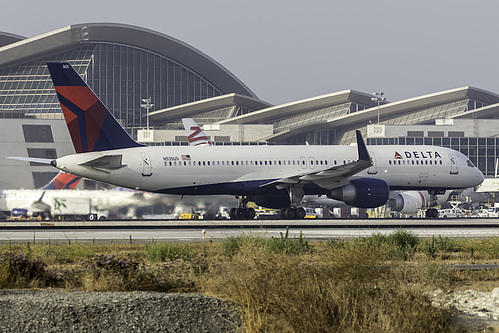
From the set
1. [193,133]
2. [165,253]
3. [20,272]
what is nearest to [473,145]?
[193,133]

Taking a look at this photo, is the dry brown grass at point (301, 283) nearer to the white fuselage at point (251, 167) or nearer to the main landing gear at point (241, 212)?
the white fuselage at point (251, 167)

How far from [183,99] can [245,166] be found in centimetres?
8561

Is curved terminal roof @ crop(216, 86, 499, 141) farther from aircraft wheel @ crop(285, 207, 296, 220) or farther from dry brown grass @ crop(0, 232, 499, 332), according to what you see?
dry brown grass @ crop(0, 232, 499, 332)

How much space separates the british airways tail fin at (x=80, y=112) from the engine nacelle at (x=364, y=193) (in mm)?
14027

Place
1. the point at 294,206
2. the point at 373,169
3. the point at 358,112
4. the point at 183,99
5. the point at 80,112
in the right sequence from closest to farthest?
the point at 80,112 → the point at 294,206 → the point at 373,169 → the point at 358,112 → the point at 183,99

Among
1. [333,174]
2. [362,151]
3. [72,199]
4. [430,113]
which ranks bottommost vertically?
[72,199]

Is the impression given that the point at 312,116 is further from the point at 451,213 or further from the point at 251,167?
the point at 251,167

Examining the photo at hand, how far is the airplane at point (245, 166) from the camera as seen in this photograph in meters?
40.1

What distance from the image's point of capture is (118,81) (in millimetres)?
122812

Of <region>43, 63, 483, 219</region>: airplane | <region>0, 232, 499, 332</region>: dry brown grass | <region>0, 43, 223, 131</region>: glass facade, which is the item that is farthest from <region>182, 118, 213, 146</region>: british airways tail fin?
<region>0, 232, 499, 332</region>: dry brown grass

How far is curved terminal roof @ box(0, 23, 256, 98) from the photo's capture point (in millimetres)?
114812

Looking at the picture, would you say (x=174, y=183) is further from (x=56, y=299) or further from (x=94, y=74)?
(x=94, y=74)

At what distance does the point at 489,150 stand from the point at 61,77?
73257 millimetres

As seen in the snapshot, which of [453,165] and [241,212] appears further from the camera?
[453,165]
